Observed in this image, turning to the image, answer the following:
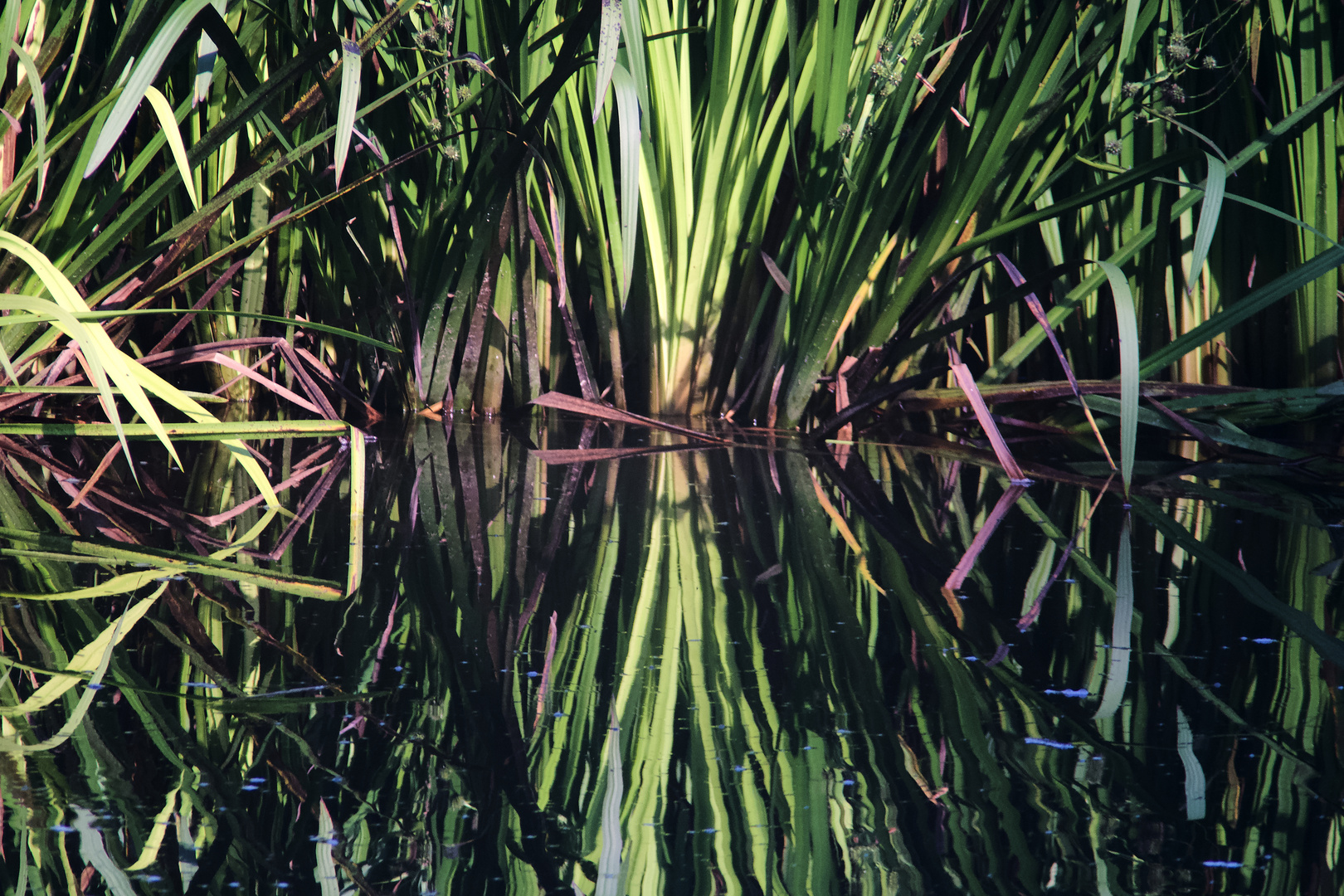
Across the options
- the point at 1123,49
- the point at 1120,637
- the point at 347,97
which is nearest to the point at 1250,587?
the point at 1120,637

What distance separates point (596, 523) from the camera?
97 cm

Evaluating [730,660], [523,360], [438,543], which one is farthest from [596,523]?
[523,360]

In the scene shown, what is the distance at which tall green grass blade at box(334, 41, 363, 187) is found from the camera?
905 millimetres

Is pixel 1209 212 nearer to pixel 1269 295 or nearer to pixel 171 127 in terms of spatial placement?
pixel 1269 295

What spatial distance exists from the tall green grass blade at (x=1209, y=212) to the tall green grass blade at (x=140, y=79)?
0.98 meters

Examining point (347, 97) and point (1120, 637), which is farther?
point (347, 97)

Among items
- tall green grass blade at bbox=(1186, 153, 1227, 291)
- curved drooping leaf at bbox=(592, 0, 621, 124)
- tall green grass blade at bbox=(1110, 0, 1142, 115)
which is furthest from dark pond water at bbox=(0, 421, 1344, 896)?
tall green grass blade at bbox=(1110, 0, 1142, 115)

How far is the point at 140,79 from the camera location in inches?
35.5

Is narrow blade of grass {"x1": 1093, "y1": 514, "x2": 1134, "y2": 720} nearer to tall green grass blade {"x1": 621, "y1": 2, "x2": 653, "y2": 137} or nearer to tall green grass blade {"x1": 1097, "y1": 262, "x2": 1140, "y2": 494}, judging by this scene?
tall green grass blade {"x1": 1097, "y1": 262, "x2": 1140, "y2": 494}

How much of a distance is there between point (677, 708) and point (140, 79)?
75 centimetres

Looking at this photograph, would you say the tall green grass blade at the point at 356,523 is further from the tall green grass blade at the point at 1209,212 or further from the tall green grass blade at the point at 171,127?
the tall green grass blade at the point at 1209,212

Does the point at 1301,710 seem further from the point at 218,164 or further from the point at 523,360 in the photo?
the point at 218,164

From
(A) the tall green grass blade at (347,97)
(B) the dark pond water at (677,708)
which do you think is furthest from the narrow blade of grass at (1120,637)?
(A) the tall green grass blade at (347,97)

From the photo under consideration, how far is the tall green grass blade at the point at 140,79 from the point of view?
0.87 m
